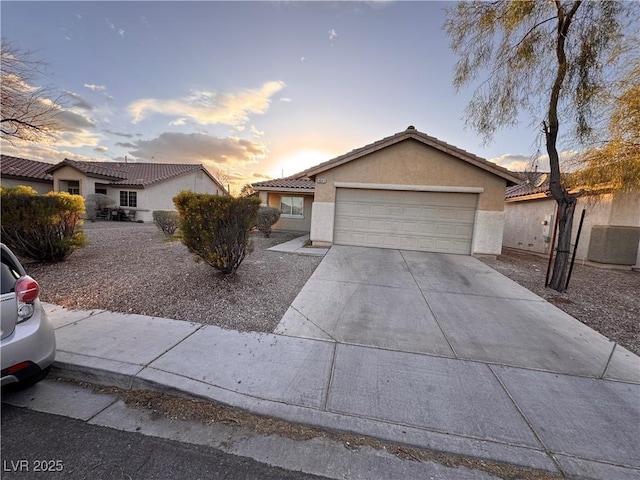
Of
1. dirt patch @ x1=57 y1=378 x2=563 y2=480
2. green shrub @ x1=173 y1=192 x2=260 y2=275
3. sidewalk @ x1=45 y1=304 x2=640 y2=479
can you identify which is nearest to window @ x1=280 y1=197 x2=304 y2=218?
green shrub @ x1=173 y1=192 x2=260 y2=275

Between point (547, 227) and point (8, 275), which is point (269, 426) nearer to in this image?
point (8, 275)

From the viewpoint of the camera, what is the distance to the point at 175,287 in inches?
212

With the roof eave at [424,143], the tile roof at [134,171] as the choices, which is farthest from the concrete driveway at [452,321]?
the tile roof at [134,171]

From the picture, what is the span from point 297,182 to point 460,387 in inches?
584

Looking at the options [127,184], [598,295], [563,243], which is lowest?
[598,295]

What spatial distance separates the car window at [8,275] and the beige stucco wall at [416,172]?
8.74 meters

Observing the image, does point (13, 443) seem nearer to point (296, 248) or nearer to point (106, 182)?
point (296, 248)

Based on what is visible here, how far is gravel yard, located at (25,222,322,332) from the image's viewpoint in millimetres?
4504

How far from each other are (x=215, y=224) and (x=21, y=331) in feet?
9.79

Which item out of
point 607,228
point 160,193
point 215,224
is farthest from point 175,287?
point 160,193

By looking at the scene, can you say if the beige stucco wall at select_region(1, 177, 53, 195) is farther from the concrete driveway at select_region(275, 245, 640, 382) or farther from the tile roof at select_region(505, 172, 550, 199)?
the tile roof at select_region(505, 172, 550, 199)

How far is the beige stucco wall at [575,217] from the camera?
30.3 feet

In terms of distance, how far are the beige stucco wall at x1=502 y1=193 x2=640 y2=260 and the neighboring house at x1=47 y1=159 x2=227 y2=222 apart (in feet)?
70.0

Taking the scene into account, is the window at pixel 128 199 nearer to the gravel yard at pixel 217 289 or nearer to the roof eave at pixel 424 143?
the gravel yard at pixel 217 289
